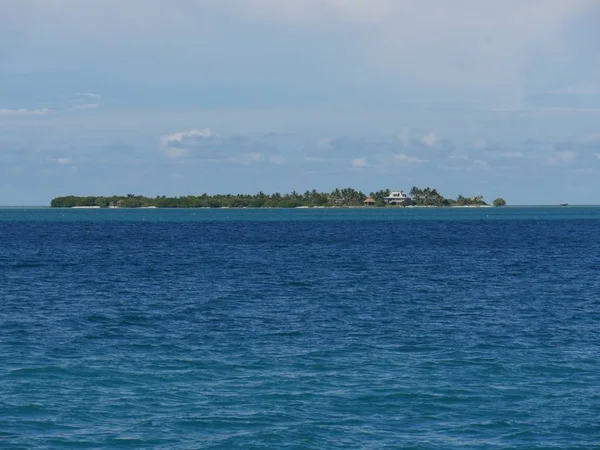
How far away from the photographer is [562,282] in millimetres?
58688

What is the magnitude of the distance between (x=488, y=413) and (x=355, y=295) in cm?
2811

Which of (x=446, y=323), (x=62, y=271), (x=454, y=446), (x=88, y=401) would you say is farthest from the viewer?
(x=62, y=271)

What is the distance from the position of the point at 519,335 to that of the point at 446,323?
165 inches

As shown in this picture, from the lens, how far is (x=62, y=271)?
6888 cm

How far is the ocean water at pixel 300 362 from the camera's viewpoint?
22109 millimetres

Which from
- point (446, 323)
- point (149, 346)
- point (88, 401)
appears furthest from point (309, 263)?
point (88, 401)

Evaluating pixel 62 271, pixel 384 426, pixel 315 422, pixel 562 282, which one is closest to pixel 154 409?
pixel 315 422

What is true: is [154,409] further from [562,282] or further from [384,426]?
[562,282]

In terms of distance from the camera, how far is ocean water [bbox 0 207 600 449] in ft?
72.5

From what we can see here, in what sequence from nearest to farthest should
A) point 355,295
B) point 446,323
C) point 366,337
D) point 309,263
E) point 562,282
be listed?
point 366,337, point 446,323, point 355,295, point 562,282, point 309,263

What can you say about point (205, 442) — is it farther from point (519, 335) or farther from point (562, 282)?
point (562, 282)

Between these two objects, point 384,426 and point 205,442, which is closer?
point 205,442

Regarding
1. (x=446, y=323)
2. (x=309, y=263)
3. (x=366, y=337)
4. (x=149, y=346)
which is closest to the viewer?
(x=149, y=346)

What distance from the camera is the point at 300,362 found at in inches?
1172
